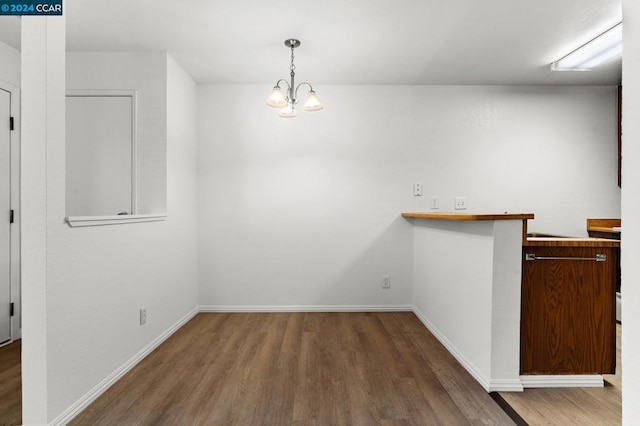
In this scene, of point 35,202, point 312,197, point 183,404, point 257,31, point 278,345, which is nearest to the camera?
point 35,202

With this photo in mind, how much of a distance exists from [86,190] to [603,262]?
3708mm

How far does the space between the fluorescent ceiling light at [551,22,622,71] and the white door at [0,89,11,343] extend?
4605 millimetres

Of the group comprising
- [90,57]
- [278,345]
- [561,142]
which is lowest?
[278,345]

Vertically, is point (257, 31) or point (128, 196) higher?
point (257, 31)

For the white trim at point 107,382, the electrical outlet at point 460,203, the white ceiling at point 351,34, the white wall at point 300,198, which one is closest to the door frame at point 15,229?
the white ceiling at point 351,34

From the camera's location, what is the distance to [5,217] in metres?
2.68

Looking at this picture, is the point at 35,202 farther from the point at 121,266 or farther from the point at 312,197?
the point at 312,197

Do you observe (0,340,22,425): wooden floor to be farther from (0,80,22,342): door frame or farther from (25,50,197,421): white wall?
(25,50,197,421): white wall

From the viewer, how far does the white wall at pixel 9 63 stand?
270cm

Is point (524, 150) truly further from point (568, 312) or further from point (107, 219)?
point (107, 219)

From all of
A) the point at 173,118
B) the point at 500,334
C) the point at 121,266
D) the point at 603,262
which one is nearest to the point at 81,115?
the point at 173,118

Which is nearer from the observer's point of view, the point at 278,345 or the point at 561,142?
the point at 278,345

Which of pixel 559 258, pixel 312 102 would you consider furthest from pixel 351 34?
pixel 559 258

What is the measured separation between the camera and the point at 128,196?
286 cm
